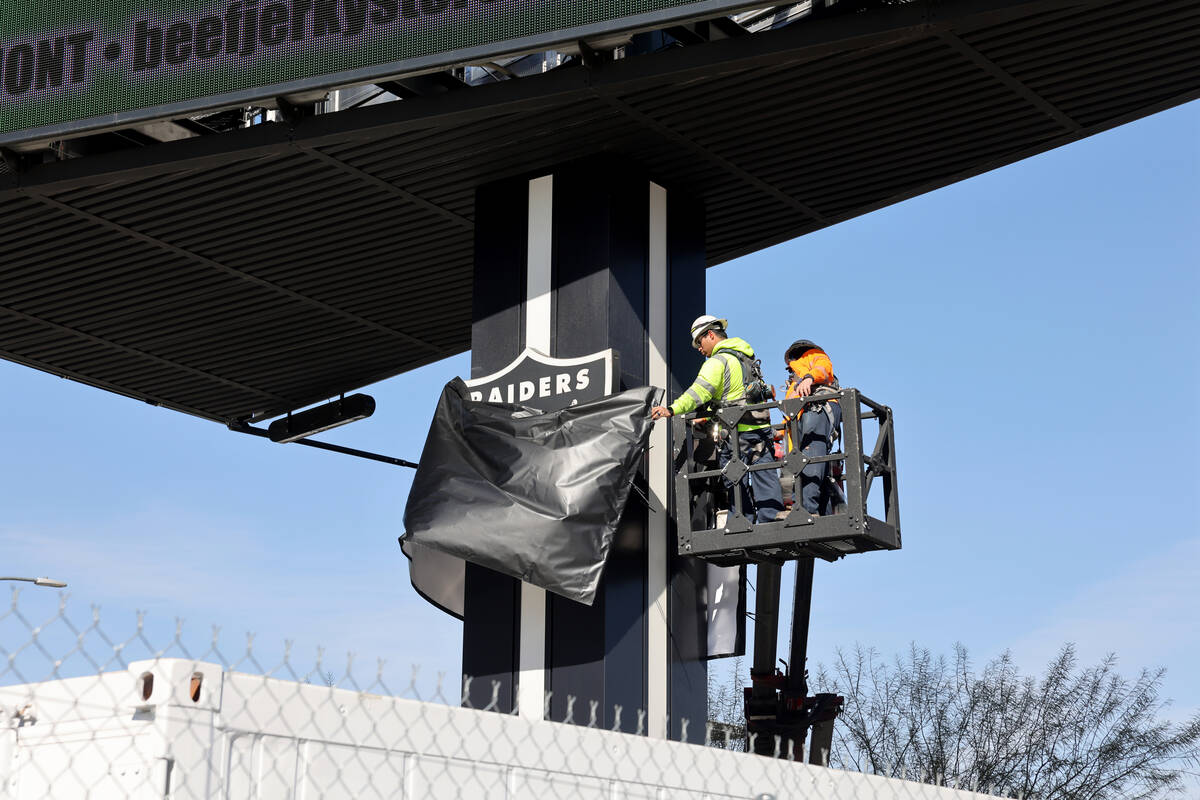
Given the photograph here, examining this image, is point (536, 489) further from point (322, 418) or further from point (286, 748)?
point (322, 418)

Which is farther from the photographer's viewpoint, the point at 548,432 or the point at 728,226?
the point at 728,226

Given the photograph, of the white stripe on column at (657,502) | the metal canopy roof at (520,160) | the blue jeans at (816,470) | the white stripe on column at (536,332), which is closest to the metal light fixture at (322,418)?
the metal canopy roof at (520,160)

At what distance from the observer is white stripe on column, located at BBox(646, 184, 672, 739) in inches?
473

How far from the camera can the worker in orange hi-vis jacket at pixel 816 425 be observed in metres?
11.0

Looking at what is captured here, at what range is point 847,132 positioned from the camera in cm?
1266

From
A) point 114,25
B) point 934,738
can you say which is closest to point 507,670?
point 114,25

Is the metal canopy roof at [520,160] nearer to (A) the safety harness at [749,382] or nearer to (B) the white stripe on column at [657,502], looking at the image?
(B) the white stripe on column at [657,502]

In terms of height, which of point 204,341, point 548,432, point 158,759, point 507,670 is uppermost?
point 204,341

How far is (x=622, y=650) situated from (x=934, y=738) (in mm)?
19006

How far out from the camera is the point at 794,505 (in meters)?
11.0

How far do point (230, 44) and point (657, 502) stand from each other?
4.86 metres

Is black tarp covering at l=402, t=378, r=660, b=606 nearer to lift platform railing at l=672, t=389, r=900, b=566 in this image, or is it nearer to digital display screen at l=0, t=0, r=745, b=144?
lift platform railing at l=672, t=389, r=900, b=566

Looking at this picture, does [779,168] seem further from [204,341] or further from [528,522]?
[204,341]

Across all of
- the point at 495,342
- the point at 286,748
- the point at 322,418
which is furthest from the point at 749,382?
the point at 322,418
